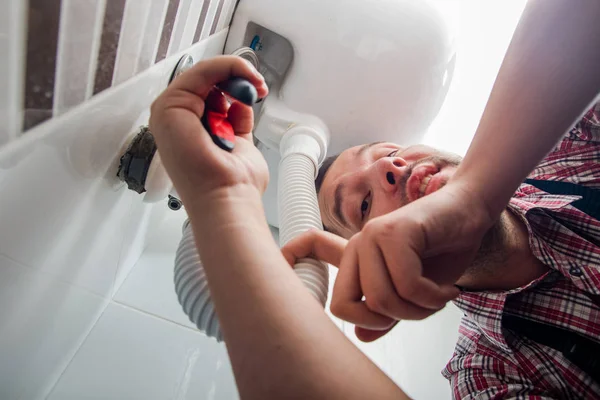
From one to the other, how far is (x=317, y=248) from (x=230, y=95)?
0.22 m

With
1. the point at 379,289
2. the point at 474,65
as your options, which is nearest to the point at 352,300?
the point at 379,289

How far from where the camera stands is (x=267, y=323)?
25 cm

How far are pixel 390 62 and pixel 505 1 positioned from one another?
0.70m

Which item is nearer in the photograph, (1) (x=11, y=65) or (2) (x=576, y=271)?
(1) (x=11, y=65)

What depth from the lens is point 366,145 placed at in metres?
0.85

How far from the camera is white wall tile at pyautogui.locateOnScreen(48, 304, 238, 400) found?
550 mm

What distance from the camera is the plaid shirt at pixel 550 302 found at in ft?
1.83

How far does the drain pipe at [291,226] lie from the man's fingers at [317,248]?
0.01 m

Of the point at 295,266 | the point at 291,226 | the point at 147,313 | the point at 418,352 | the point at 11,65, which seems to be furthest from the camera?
the point at 418,352

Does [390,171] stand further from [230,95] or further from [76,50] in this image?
[76,50]

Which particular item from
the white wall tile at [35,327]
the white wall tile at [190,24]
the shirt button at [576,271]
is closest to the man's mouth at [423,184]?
the shirt button at [576,271]

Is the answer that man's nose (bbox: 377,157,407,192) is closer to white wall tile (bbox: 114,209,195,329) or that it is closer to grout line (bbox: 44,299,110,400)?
white wall tile (bbox: 114,209,195,329)

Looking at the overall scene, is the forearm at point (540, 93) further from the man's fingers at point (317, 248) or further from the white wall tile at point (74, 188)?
the white wall tile at point (74, 188)

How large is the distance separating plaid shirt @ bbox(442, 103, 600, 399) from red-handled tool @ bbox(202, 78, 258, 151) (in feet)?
1.80
